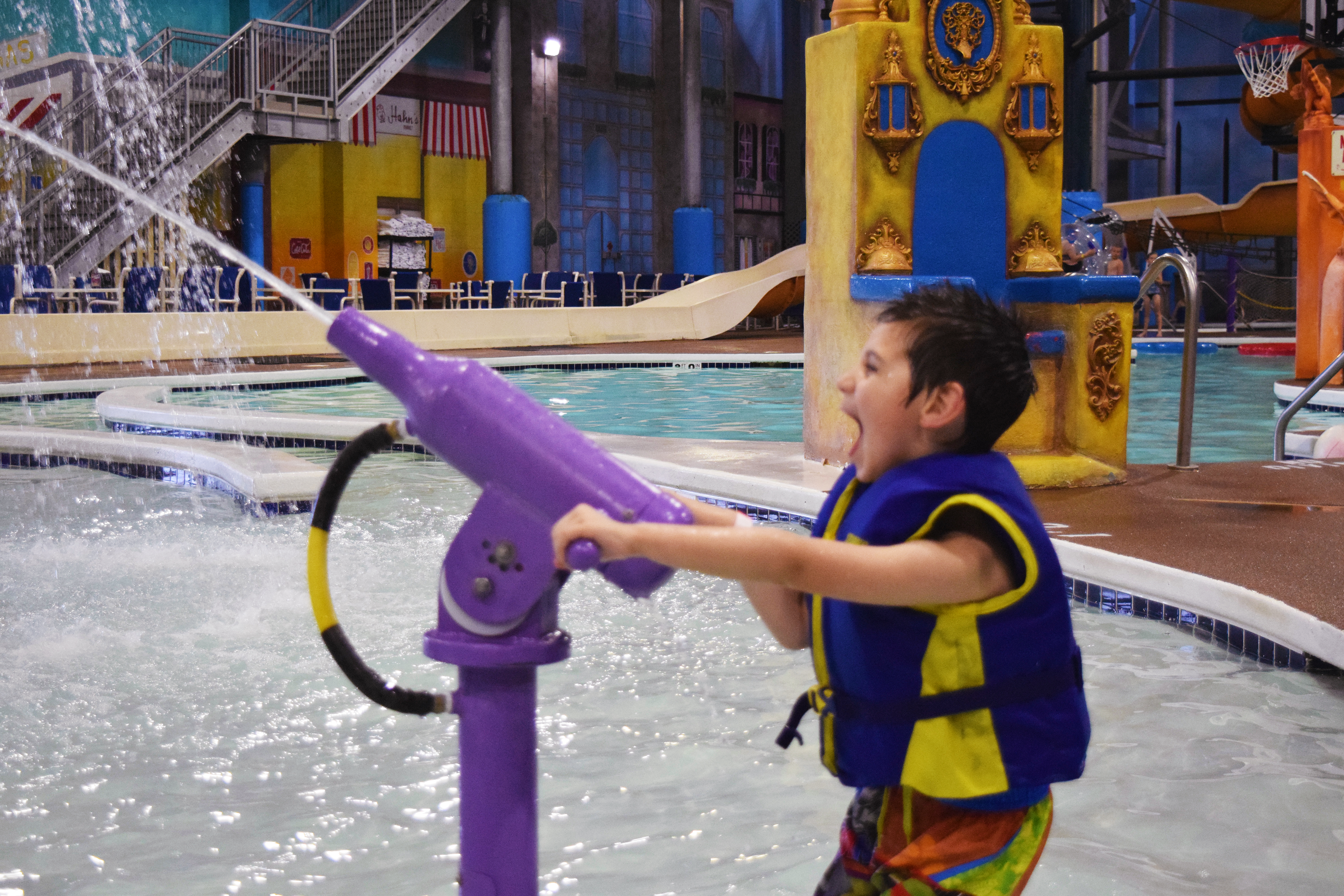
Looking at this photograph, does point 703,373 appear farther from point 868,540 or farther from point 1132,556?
point 868,540

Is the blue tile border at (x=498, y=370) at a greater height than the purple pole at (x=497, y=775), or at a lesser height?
greater

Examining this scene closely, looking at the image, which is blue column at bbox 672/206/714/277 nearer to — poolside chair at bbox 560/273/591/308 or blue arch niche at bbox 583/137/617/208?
blue arch niche at bbox 583/137/617/208

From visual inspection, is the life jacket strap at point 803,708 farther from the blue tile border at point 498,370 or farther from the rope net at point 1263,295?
the rope net at point 1263,295

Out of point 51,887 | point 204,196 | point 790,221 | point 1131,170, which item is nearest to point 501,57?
point 204,196

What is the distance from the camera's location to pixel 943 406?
3.61ft

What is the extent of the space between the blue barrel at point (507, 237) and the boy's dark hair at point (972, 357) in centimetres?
1907

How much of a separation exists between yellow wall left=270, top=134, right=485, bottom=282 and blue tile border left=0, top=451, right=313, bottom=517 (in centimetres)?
1400

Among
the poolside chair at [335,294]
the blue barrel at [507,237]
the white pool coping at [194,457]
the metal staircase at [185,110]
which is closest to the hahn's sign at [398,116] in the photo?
the blue barrel at [507,237]

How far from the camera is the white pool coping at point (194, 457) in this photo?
4.89m

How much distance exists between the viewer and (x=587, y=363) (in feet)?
41.2

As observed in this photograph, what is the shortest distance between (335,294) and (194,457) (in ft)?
31.3

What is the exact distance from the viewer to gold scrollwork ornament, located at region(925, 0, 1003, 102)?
482 cm

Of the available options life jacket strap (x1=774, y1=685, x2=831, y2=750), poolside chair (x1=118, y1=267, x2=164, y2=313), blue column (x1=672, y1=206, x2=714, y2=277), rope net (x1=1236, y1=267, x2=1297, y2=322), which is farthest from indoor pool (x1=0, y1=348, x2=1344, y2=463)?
rope net (x1=1236, y1=267, x2=1297, y2=322)

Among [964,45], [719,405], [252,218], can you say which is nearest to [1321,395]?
[719,405]
